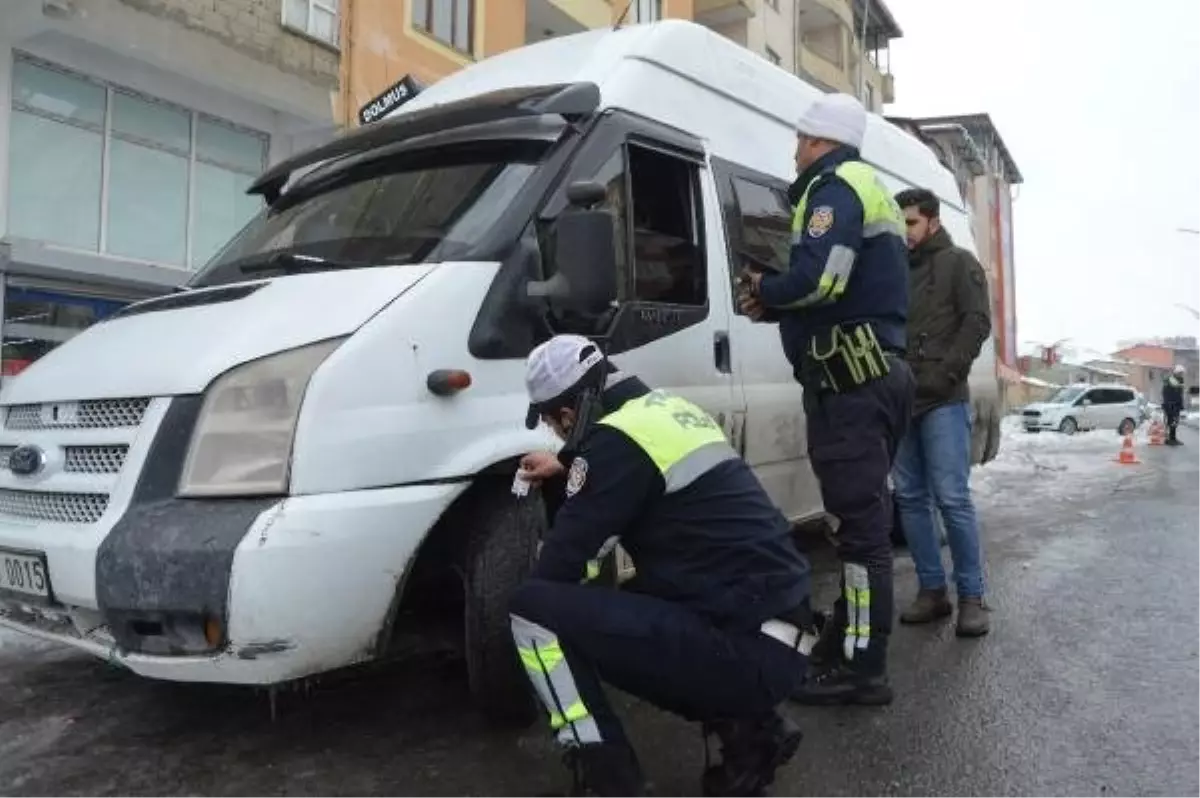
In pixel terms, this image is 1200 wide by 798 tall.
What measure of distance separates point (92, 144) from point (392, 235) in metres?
8.45

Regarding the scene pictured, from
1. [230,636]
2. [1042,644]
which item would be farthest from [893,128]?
[230,636]

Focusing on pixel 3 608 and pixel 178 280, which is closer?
→ pixel 3 608

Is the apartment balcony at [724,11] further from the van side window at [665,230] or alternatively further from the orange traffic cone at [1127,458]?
the van side window at [665,230]

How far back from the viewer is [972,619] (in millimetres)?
4434

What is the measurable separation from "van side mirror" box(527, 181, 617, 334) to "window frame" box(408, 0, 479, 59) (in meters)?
11.8

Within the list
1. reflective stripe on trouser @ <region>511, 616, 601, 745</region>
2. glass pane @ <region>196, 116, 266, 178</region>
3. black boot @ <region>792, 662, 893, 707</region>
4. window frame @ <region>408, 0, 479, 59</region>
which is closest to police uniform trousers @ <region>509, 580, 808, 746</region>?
reflective stripe on trouser @ <region>511, 616, 601, 745</region>

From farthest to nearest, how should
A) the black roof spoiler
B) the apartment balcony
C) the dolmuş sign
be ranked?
the apartment balcony → the dolmuş sign → the black roof spoiler

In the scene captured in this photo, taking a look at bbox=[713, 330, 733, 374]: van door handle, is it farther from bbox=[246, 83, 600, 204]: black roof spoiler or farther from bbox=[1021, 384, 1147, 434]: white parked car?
bbox=[1021, 384, 1147, 434]: white parked car

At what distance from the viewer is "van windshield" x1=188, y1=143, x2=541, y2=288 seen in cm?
348

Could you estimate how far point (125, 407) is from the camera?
306 centimetres

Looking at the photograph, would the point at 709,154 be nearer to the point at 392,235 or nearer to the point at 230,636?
the point at 392,235

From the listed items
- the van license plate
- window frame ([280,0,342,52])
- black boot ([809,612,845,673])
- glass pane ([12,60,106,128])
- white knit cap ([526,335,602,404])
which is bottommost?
black boot ([809,612,845,673])

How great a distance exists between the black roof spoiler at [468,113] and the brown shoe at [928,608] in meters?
2.65

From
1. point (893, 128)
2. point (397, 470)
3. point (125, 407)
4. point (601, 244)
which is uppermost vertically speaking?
point (893, 128)
